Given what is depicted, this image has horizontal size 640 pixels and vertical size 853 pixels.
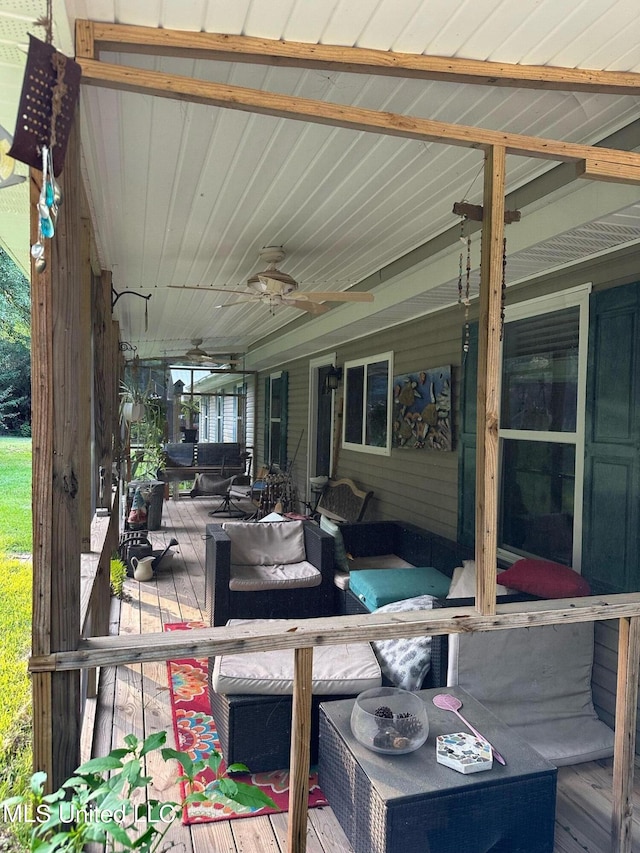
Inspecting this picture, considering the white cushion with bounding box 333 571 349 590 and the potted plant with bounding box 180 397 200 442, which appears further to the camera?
the potted plant with bounding box 180 397 200 442

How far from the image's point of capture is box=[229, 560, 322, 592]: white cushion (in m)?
3.80

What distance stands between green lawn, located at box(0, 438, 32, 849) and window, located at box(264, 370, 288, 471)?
147 inches

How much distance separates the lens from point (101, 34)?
1604 mm

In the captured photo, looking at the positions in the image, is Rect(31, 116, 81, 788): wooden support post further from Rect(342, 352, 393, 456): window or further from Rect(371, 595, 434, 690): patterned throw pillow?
Rect(342, 352, 393, 456): window

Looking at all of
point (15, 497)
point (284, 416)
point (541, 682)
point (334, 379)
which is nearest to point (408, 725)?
point (541, 682)

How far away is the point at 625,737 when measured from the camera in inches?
78.7

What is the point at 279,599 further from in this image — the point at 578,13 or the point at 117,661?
the point at 578,13

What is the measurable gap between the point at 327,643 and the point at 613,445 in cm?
187

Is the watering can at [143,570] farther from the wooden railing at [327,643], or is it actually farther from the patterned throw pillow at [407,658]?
the wooden railing at [327,643]

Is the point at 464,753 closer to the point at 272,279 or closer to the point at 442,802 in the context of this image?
the point at 442,802

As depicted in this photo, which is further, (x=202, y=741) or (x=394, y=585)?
(x=394, y=585)

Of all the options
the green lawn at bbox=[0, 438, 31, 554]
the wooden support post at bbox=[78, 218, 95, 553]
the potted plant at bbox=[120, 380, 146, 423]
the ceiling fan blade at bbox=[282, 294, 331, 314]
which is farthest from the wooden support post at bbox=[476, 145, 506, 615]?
the green lawn at bbox=[0, 438, 31, 554]

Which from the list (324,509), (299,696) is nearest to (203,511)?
(324,509)

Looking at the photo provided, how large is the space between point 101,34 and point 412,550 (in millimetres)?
3636
